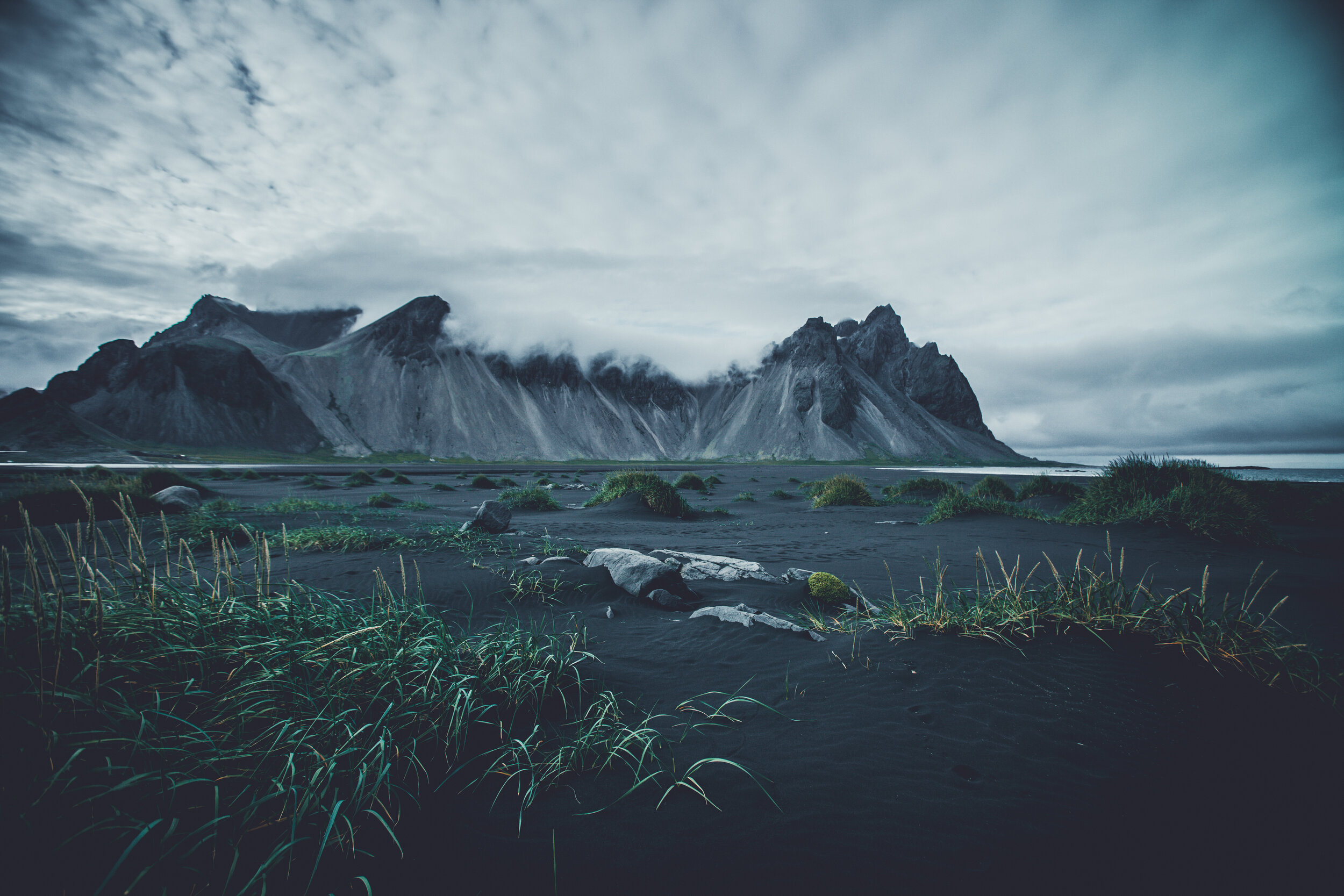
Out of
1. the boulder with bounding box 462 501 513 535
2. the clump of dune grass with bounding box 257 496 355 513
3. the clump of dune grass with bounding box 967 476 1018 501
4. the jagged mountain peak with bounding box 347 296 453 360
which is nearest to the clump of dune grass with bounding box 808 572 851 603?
the boulder with bounding box 462 501 513 535

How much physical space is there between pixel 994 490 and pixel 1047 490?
6.40 ft

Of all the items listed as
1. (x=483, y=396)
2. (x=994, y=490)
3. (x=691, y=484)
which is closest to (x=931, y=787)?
(x=994, y=490)

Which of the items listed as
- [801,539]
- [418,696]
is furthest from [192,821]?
[801,539]

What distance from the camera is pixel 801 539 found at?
482 inches

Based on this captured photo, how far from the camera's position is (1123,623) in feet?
13.8

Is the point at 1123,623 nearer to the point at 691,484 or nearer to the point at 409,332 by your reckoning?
the point at 691,484

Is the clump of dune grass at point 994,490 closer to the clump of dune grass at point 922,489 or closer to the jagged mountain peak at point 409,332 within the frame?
the clump of dune grass at point 922,489

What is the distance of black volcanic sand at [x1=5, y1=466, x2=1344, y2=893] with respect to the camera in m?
Answer: 2.26

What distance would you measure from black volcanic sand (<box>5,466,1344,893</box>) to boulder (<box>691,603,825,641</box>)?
11 cm

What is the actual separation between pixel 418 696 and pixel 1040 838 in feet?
11.5

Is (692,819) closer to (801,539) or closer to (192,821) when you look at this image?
(192,821)

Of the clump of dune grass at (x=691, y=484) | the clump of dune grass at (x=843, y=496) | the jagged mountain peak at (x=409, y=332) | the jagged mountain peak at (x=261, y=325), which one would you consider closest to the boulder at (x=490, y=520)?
→ the clump of dune grass at (x=843, y=496)

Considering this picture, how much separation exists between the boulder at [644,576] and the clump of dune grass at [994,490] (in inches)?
653

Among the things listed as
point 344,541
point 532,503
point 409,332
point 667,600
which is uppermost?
point 409,332
